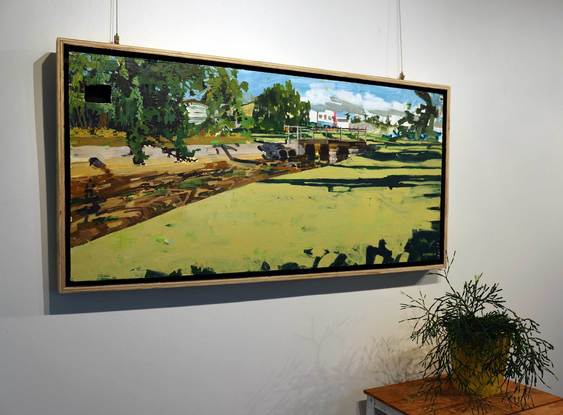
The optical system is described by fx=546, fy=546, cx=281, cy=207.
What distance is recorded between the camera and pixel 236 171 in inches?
56.0

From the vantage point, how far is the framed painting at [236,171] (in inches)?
49.5

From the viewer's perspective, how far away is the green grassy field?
1.31 meters

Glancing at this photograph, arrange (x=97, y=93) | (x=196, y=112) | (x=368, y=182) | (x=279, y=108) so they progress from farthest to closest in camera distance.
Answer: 1. (x=368, y=182)
2. (x=279, y=108)
3. (x=196, y=112)
4. (x=97, y=93)

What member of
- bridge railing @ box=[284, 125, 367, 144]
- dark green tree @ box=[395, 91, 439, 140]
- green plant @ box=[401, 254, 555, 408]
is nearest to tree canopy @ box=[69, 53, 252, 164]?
bridge railing @ box=[284, 125, 367, 144]

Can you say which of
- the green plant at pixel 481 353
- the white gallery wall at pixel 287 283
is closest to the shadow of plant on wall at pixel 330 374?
the white gallery wall at pixel 287 283

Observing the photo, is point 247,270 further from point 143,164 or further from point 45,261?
point 45,261

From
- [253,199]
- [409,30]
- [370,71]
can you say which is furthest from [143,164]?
[409,30]

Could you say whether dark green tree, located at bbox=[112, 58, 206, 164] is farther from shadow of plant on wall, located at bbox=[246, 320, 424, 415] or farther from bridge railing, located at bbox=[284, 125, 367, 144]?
shadow of plant on wall, located at bbox=[246, 320, 424, 415]

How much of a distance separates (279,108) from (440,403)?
0.93 meters

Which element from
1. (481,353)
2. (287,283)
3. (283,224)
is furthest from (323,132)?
(481,353)

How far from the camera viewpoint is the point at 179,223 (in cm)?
135

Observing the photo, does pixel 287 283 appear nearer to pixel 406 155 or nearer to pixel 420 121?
pixel 406 155

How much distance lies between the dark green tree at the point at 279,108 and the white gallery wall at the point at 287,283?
11 centimetres

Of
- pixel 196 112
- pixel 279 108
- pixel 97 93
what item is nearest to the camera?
pixel 97 93
